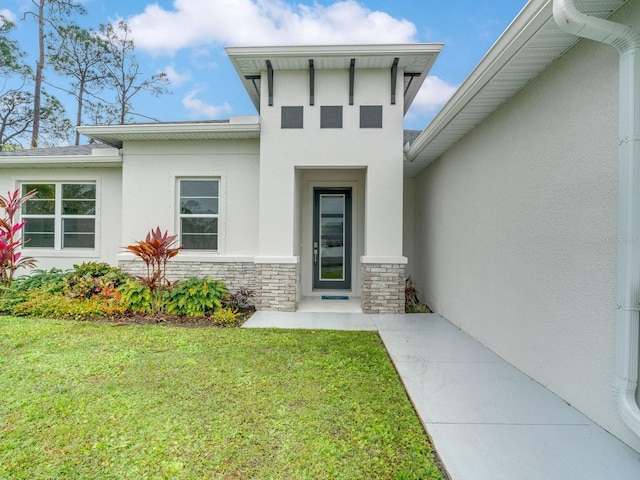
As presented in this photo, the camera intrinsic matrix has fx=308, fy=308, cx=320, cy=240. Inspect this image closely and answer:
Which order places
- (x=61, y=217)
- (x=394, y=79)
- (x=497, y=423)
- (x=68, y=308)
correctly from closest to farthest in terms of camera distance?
1. (x=497, y=423)
2. (x=68, y=308)
3. (x=394, y=79)
4. (x=61, y=217)

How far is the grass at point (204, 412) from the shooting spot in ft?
6.90

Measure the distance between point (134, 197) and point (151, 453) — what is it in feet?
20.1

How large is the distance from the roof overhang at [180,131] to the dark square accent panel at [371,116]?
215cm

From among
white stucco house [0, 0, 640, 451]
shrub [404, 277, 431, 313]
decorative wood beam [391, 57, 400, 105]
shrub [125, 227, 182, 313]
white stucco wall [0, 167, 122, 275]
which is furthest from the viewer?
white stucco wall [0, 167, 122, 275]

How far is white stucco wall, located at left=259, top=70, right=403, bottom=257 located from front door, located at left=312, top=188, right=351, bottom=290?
1612 millimetres

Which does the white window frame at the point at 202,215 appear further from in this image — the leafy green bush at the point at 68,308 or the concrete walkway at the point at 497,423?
the concrete walkway at the point at 497,423

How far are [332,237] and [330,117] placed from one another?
2920 mm

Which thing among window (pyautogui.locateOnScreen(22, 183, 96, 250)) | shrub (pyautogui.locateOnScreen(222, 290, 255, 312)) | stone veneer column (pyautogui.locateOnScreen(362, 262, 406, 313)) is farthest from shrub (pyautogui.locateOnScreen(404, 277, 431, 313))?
window (pyautogui.locateOnScreen(22, 183, 96, 250))

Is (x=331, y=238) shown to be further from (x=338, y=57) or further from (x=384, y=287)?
(x=338, y=57)

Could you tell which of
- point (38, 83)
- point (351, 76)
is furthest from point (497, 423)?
point (38, 83)

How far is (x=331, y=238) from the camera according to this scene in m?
7.88

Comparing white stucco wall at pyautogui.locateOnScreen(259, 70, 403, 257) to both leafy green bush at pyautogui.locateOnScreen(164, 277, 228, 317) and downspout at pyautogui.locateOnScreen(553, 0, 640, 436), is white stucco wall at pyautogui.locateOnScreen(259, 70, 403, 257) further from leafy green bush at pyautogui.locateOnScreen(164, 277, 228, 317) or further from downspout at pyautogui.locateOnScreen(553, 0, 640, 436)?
downspout at pyautogui.locateOnScreen(553, 0, 640, 436)

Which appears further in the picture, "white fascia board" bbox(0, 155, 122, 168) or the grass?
"white fascia board" bbox(0, 155, 122, 168)

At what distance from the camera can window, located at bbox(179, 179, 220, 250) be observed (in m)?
7.01
